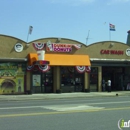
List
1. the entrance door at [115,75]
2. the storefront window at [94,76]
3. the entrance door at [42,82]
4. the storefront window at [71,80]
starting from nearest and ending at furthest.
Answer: the entrance door at [42,82], the storefront window at [71,80], the storefront window at [94,76], the entrance door at [115,75]

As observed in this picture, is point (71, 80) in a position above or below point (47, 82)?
above

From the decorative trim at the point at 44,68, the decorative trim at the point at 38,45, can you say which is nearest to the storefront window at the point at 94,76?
the decorative trim at the point at 44,68

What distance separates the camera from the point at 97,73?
106 feet

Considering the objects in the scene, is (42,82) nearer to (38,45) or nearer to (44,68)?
(44,68)

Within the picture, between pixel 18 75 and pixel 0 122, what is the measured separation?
1833 centimetres

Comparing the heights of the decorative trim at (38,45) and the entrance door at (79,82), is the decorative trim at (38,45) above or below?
above

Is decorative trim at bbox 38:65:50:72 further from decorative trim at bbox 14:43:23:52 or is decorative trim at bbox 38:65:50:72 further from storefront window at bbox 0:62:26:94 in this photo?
decorative trim at bbox 14:43:23:52

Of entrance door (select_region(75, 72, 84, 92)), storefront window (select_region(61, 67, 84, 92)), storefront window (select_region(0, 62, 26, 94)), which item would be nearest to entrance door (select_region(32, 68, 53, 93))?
storefront window (select_region(61, 67, 84, 92))

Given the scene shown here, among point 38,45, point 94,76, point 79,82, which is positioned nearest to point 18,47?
point 38,45

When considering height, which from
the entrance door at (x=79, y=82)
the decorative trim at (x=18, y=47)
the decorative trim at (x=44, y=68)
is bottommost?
the entrance door at (x=79, y=82)

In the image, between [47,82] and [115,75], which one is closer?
[47,82]

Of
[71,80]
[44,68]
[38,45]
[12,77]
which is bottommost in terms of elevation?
[71,80]

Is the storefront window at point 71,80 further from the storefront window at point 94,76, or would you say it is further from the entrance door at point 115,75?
the entrance door at point 115,75

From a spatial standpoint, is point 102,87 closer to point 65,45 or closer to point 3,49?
point 65,45
